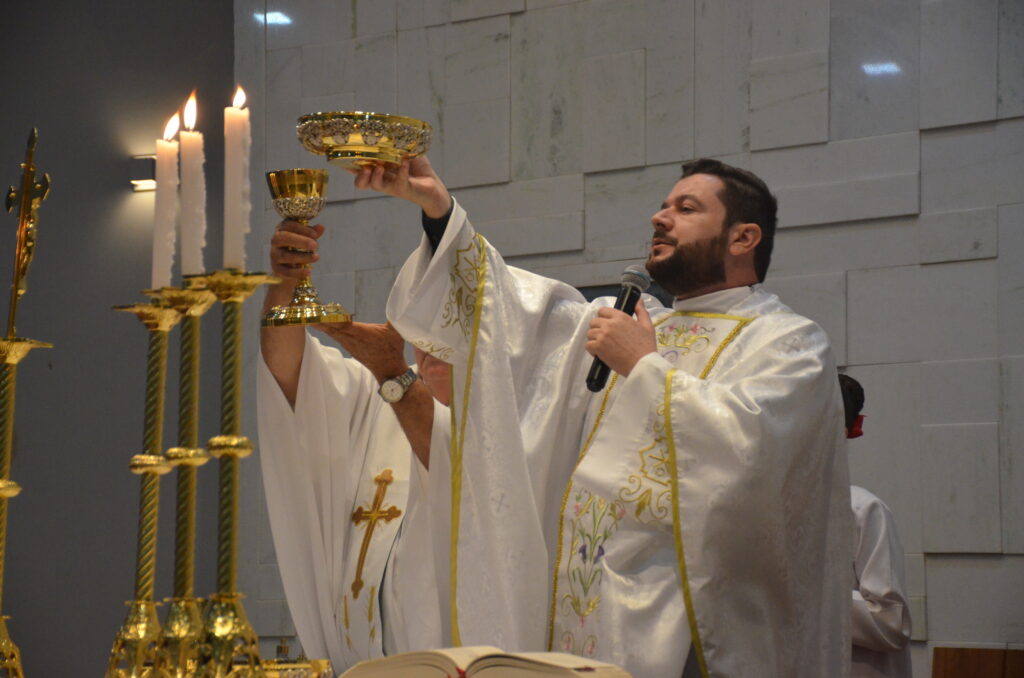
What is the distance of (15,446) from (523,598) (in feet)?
12.7

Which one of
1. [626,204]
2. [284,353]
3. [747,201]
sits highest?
[626,204]

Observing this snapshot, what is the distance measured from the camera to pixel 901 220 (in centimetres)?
644

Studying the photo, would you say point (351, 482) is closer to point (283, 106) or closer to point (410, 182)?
point (410, 182)

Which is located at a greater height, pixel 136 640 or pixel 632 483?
pixel 632 483

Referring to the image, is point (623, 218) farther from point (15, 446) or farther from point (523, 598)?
point (523, 598)

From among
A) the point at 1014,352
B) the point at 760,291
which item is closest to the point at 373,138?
the point at 760,291

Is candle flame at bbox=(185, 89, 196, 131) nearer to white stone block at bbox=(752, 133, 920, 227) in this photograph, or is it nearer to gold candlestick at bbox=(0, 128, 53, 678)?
gold candlestick at bbox=(0, 128, 53, 678)

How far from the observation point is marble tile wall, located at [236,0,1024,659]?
6145 mm

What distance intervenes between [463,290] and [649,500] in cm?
78

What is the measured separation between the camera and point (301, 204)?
255cm

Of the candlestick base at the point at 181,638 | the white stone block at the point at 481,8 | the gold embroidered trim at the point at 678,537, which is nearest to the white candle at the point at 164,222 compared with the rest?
the candlestick base at the point at 181,638

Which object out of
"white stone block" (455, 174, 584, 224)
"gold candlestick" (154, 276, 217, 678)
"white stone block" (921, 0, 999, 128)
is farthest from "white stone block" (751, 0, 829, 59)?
"gold candlestick" (154, 276, 217, 678)

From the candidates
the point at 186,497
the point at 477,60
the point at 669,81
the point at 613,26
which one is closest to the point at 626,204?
the point at 669,81

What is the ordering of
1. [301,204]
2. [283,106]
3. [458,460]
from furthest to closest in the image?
[283,106] < [458,460] < [301,204]
